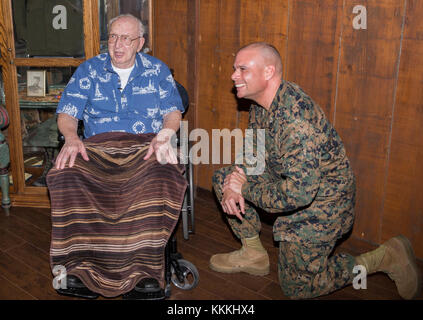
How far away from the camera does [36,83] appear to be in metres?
3.26

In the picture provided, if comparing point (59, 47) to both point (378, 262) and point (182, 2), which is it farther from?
point (378, 262)

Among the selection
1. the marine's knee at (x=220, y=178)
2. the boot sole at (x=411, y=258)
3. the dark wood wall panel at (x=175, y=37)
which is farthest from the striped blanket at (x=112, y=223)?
the dark wood wall panel at (x=175, y=37)

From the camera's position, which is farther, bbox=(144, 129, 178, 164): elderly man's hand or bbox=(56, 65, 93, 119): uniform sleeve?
bbox=(56, 65, 93, 119): uniform sleeve

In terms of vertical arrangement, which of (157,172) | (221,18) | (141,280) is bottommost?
(141,280)

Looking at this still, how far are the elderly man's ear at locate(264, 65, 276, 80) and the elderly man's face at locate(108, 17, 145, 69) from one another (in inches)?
33.2

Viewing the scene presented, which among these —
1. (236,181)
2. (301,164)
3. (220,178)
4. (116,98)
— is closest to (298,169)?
(301,164)

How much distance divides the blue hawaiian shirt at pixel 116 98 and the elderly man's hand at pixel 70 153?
0.35 m

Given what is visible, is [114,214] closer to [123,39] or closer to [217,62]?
[123,39]

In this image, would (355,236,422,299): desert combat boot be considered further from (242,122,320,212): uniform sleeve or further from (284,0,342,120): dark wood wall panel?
(284,0,342,120): dark wood wall panel

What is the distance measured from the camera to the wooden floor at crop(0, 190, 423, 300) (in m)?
2.32

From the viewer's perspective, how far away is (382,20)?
2.33 meters

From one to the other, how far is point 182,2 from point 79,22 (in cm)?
72

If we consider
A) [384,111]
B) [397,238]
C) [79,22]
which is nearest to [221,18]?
[79,22]

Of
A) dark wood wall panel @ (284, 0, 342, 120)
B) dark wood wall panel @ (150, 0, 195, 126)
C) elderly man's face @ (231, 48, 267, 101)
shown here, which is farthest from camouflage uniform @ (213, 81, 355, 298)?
dark wood wall panel @ (150, 0, 195, 126)
